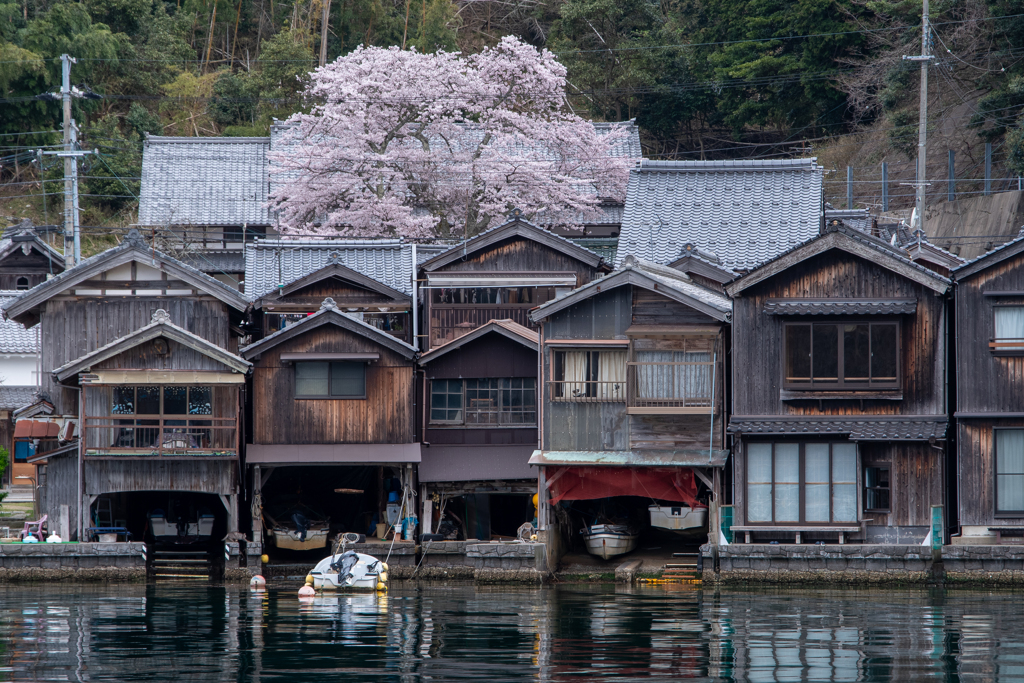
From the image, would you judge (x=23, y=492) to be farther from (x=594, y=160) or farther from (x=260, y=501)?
(x=594, y=160)

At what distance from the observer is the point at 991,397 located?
28.2 m

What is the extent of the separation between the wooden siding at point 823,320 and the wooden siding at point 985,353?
0.42 m

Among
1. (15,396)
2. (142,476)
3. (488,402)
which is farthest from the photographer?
(15,396)

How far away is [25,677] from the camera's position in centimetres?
2011

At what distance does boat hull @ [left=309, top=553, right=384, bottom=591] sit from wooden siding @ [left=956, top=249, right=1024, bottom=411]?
13.3 metres

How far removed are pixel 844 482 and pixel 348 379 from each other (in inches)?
485

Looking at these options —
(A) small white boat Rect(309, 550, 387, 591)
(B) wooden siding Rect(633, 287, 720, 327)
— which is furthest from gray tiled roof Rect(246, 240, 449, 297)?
(A) small white boat Rect(309, 550, 387, 591)

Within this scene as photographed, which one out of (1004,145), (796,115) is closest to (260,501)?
(1004,145)

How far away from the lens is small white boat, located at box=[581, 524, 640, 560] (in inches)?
1228

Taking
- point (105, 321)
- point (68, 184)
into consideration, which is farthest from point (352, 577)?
point (68, 184)

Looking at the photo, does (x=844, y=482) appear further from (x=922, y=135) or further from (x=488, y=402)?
(x=922, y=135)

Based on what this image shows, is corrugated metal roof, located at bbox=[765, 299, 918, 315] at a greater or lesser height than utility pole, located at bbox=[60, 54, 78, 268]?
lesser

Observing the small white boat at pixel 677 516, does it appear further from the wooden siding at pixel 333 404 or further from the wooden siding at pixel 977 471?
the wooden siding at pixel 333 404

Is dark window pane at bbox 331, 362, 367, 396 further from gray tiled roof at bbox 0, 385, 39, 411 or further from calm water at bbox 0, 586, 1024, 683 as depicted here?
gray tiled roof at bbox 0, 385, 39, 411
